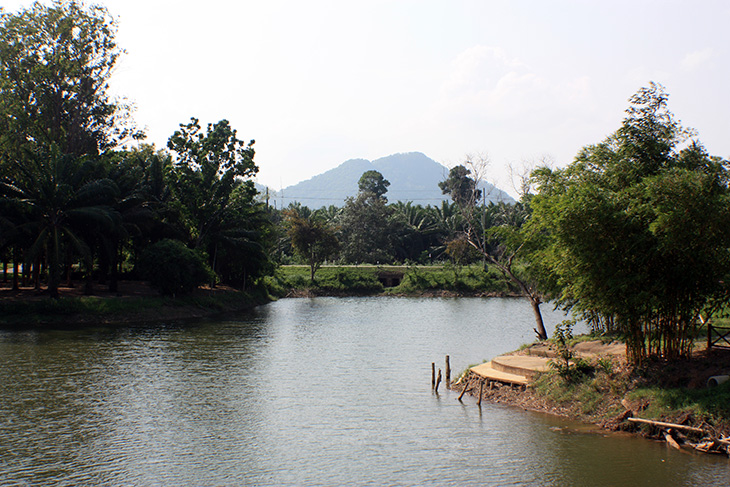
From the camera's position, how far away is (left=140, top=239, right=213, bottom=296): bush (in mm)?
45812

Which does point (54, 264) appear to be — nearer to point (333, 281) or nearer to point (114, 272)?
point (114, 272)

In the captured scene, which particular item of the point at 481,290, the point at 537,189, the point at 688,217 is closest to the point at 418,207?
the point at 481,290

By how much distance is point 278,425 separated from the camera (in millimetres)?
18672

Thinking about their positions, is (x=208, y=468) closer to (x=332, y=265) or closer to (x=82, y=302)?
(x=82, y=302)

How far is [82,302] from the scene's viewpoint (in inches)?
1641

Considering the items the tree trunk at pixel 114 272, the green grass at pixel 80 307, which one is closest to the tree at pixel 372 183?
the green grass at pixel 80 307

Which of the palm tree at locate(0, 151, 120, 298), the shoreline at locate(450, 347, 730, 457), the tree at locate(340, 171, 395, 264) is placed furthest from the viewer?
the tree at locate(340, 171, 395, 264)

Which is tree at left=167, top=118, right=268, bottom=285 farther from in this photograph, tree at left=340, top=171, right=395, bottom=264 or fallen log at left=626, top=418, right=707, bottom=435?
fallen log at left=626, top=418, right=707, bottom=435

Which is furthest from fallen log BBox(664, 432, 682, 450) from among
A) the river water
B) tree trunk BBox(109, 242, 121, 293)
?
tree trunk BBox(109, 242, 121, 293)

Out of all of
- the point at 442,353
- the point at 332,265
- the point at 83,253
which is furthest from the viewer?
the point at 332,265

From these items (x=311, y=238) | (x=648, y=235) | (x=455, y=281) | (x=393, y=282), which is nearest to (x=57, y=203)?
(x=311, y=238)

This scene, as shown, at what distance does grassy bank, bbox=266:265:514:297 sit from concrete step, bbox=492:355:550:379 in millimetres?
45141

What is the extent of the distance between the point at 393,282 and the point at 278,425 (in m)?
56.0

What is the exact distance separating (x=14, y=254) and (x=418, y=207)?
203 ft
